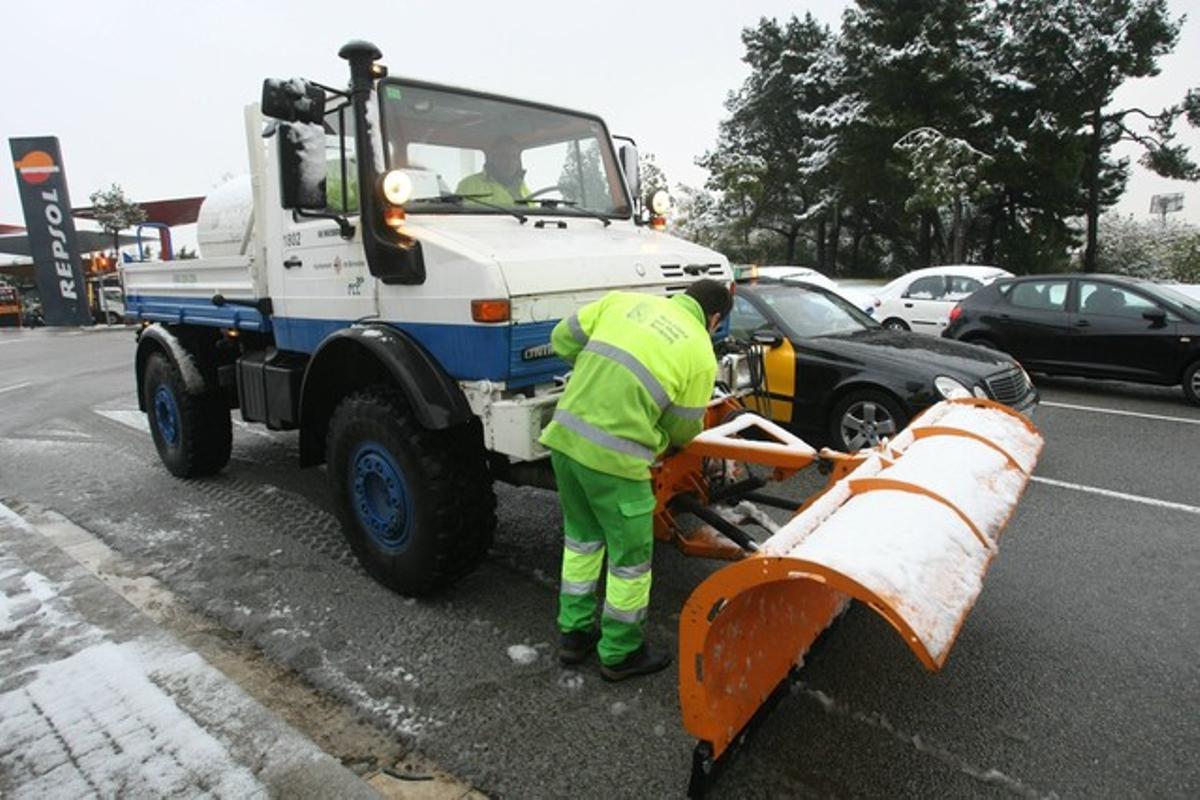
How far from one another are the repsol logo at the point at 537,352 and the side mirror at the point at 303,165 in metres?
1.27

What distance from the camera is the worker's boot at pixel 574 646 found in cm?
311

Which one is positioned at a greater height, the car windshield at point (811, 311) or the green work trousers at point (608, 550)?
the car windshield at point (811, 311)

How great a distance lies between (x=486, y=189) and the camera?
3.95 m

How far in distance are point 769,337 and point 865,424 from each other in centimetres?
108

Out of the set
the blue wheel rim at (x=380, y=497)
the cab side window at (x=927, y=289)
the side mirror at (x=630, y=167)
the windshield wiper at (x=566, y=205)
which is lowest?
the blue wheel rim at (x=380, y=497)

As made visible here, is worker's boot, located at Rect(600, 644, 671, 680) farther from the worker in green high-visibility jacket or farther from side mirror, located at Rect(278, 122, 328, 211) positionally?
side mirror, located at Rect(278, 122, 328, 211)

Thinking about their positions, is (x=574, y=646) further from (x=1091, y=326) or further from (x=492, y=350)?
(x=1091, y=326)

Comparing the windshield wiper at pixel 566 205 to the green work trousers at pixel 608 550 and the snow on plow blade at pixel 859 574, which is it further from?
the snow on plow blade at pixel 859 574

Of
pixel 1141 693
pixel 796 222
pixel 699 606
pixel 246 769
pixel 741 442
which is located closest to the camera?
pixel 699 606

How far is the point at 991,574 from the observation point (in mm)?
3949

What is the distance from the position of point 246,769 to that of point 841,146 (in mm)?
26969

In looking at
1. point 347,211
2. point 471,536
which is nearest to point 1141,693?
point 471,536

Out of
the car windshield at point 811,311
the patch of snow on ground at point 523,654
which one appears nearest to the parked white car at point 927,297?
the car windshield at point 811,311

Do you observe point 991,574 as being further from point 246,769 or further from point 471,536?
point 246,769
